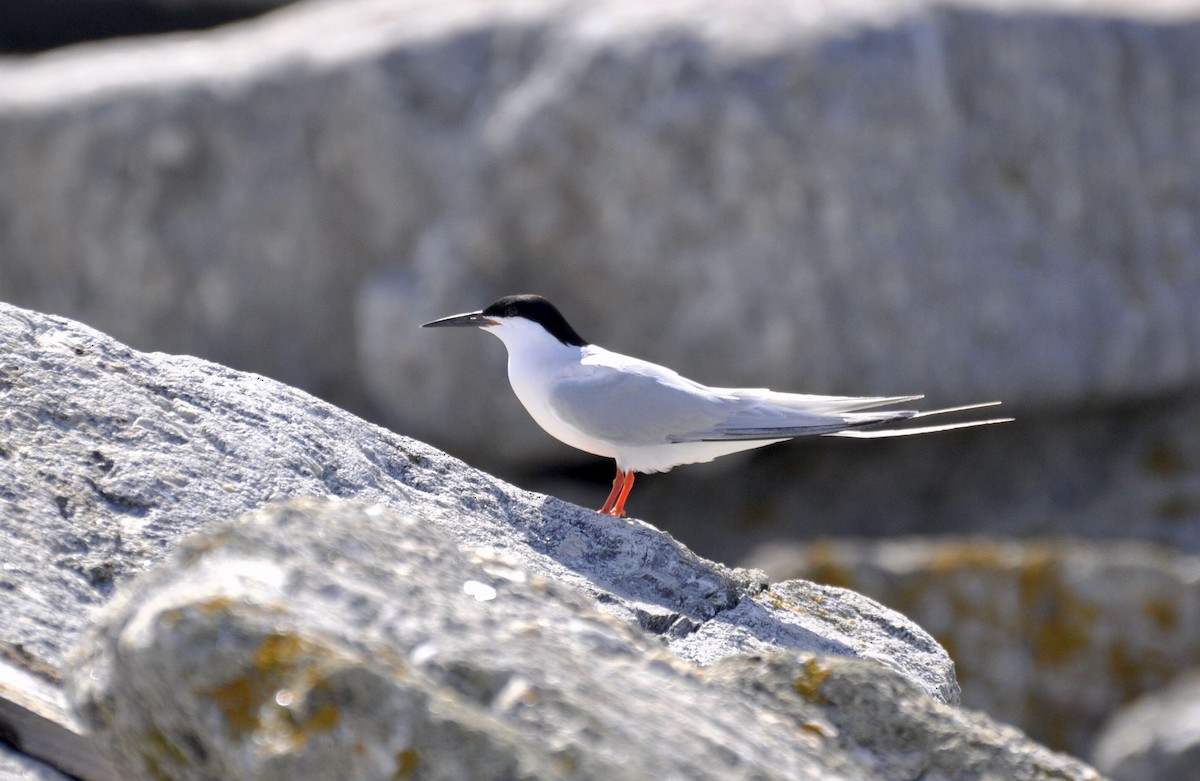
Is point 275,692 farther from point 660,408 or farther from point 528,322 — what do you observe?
point 528,322

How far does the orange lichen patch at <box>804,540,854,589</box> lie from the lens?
7.86m

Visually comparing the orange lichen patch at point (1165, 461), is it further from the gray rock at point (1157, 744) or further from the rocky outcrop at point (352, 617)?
the rocky outcrop at point (352, 617)

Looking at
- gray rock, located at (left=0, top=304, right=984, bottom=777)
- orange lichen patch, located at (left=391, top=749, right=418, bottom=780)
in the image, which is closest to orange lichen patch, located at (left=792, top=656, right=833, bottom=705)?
gray rock, located at (left=0, top=304, right=984, bottom=777)

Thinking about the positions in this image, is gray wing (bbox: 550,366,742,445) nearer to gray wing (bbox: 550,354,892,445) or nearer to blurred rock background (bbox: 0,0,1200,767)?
gray wing (bbox: 550,354,892,445)

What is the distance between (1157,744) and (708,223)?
455 centimetres

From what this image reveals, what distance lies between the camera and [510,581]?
2.54m

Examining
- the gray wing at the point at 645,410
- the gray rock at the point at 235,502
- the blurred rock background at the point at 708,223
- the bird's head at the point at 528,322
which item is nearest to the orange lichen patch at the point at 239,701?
the gray rock at the point at 235,502

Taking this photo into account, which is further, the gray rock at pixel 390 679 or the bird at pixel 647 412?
the bird at pixel 647 412

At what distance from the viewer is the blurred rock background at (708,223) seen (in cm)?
973

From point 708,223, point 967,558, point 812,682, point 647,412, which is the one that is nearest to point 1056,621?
point 967,558

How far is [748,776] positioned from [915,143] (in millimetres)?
8230

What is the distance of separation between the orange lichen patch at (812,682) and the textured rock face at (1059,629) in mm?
5136

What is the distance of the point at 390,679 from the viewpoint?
6.83 feet

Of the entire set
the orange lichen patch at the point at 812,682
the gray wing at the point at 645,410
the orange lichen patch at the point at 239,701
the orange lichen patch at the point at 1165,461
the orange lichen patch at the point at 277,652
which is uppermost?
the orange lichen patch at the point at 1165,461
